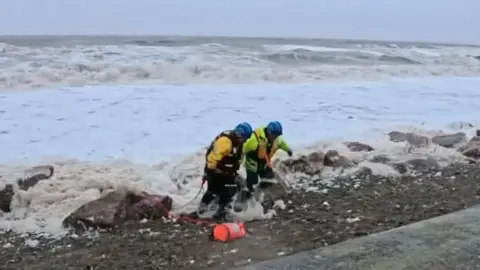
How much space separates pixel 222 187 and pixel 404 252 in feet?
8.03

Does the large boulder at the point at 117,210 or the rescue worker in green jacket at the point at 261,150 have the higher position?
the rescue worker in green jacket at the point at 261,150

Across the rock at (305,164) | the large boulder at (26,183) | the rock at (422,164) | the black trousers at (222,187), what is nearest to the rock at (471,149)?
Answer: the rock at (422,164)

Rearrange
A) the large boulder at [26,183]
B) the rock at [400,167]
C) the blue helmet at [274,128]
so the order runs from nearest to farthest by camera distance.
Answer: the blue helmet at [274,128], the large boulder at [26,183], the rock at [400,167]

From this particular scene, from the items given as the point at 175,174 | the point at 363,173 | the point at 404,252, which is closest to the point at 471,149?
the point at 363,173

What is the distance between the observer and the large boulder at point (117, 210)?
6109 mm

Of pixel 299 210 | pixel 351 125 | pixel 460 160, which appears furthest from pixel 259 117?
pixel 299 210

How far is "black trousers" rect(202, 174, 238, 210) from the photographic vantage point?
6.38 meters

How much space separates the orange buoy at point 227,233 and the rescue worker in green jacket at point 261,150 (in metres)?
1.10

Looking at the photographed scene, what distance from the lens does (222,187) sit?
6.42 metres

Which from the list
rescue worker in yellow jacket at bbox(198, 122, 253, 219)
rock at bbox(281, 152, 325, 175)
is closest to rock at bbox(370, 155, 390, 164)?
rock at bbox(281, 152, 325, 175)

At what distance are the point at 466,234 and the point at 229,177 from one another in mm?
2457

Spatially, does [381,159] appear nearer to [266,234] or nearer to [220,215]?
[220,215]

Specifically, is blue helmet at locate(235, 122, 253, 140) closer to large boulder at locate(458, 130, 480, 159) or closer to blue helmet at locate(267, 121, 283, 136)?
blue helmet at locate(267, 121, 283, 136)

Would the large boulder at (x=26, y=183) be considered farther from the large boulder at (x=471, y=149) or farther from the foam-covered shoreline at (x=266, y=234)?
the large boulder at (x=471, y=149)
